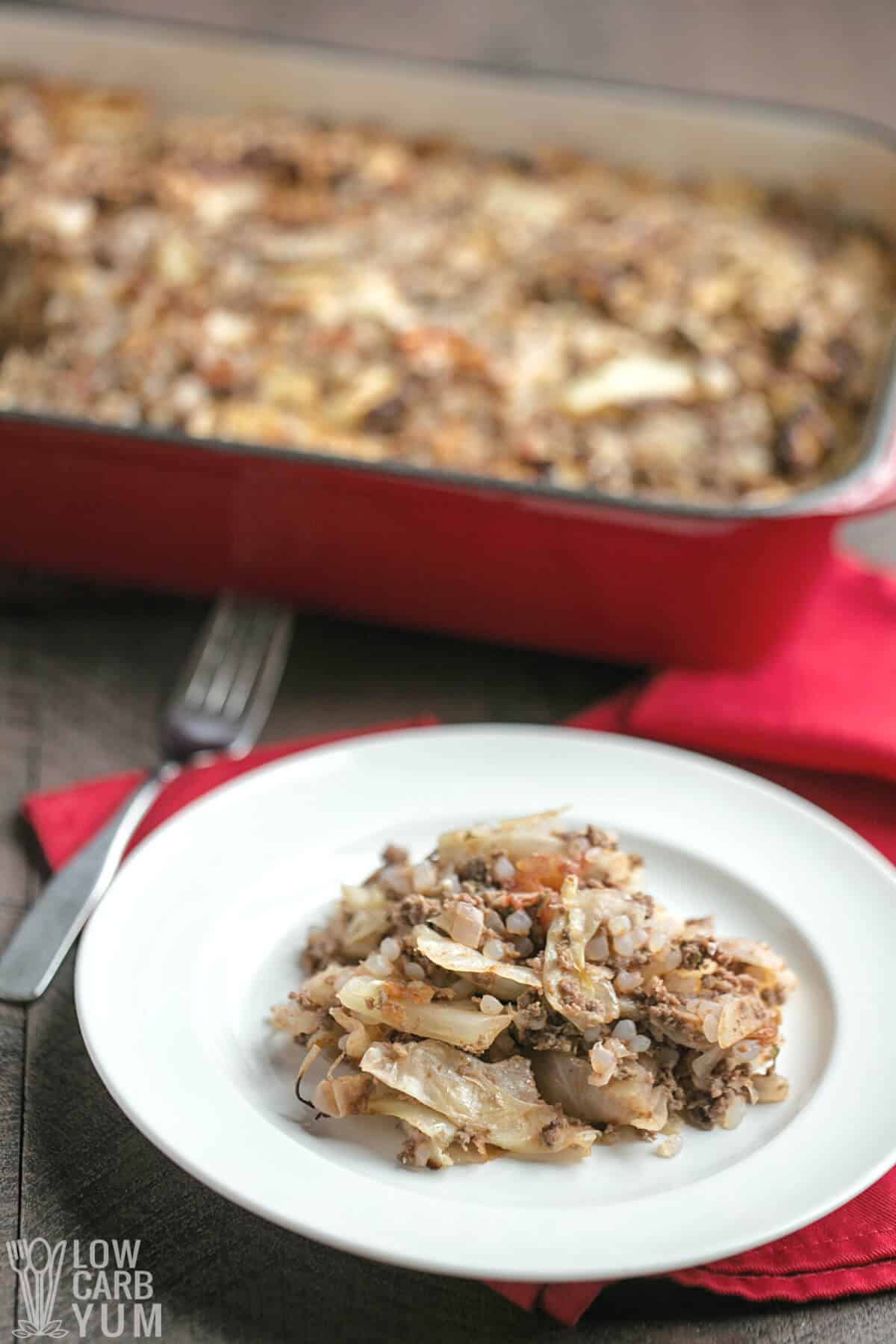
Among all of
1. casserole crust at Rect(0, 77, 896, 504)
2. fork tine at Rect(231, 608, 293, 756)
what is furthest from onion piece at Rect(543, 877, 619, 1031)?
casserole crust at Rect(0, 77, 896, 504)

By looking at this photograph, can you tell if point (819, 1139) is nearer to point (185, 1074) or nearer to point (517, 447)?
point (185, 1074)

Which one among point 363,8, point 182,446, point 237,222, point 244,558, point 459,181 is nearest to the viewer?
point 182,446

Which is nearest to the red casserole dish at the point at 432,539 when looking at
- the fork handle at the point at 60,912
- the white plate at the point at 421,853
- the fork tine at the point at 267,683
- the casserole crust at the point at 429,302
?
the fork tine at the point at 267,683

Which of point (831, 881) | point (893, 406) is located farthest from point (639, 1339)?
point (893, 406)

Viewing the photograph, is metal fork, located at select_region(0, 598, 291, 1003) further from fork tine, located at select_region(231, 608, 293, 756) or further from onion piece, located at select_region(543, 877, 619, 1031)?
onion piece, located at select_region(543, 877, 619, 1031)

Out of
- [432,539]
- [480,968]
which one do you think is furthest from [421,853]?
[432,539]

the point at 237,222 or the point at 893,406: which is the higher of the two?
the point at 893,406

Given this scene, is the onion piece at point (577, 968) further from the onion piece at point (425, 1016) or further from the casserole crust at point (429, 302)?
the casserole crust at point (429, 302)
